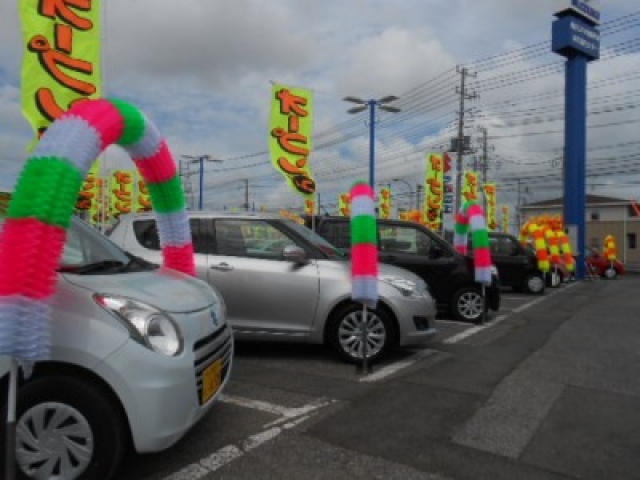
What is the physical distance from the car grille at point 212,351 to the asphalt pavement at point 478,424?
1.90 feet

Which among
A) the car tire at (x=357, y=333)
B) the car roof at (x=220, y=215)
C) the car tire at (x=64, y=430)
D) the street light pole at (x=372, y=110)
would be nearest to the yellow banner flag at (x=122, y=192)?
the street light pole at (x=372, y=110)

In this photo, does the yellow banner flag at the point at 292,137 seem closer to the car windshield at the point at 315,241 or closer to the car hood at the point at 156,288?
the car windshield at the point at 315,241

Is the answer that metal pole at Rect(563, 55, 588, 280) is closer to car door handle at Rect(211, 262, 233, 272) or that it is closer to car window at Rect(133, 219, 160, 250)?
car door handle at Rect(211, 262, 233, 272)

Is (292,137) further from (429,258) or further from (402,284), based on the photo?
(402,284)

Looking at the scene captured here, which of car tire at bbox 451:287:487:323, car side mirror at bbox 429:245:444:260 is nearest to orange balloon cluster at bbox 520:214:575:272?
car tire at bbox 451:287:487:323

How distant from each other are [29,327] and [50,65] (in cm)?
544

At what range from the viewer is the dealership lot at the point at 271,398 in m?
3.81

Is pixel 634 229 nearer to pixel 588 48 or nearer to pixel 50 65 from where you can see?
pixel 588 48

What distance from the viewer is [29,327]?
9.68 feet

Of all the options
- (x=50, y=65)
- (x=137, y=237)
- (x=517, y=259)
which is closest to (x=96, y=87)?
(x=50, y=65)

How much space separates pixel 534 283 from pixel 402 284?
1123cm

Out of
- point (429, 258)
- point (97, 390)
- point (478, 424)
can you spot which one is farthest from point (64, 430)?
point (429, 258)

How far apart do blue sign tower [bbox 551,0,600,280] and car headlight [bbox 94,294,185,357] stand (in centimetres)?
2535

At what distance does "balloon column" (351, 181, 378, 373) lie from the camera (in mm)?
6098
